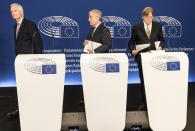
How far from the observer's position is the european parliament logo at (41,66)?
8.62ft

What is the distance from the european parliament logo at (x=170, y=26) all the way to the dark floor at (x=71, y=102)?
0.99 m

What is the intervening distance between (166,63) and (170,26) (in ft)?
7.69

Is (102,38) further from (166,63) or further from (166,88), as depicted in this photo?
(166,88)

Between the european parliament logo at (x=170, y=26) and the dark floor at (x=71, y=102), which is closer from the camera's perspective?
the dark floor at (x=71, y=102)

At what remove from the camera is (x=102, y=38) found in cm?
326

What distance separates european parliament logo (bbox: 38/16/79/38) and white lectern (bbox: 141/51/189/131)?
7.32 feet

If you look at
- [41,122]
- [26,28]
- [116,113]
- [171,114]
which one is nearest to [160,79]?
[171,114]

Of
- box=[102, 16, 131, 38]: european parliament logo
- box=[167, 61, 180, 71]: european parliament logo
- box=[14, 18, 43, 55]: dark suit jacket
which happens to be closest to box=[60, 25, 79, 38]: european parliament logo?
box=[102, 16, 131, 38]: european parliament logo

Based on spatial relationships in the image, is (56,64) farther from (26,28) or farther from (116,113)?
(26,28)

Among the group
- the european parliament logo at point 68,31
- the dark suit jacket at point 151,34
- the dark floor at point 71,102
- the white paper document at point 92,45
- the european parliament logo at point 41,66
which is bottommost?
the dark floor at point 71,102

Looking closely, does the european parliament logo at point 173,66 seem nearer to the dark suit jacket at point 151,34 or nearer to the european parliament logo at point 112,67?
the european parliament logo at point 112,67

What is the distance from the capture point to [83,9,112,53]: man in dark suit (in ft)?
10.4

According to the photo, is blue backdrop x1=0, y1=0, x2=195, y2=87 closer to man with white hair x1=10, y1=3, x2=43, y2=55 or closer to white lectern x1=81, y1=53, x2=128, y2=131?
man with white hair x1=10, y1=3, x2=43, y2=55

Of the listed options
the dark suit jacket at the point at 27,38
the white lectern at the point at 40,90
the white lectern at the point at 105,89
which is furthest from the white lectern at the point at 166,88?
the dark suit jacket at the point at 27,38
